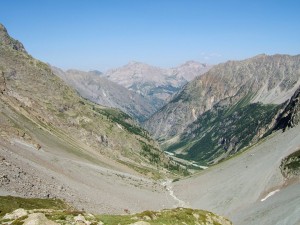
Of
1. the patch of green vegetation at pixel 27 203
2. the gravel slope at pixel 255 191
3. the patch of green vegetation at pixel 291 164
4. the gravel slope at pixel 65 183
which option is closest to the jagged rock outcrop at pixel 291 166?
the patch of green vegetation at pixel 291 164

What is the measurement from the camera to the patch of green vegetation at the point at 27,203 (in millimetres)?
72875

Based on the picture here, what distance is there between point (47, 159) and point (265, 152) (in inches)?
3830

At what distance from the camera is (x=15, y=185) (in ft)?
300

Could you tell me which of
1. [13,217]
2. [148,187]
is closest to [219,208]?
[148,187]

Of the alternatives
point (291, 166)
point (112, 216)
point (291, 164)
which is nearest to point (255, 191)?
point (291, 166)

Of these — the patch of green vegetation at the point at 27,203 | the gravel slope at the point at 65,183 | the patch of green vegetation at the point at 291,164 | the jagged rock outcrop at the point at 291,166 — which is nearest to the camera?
the patch of green vegetation at the point at 27,203

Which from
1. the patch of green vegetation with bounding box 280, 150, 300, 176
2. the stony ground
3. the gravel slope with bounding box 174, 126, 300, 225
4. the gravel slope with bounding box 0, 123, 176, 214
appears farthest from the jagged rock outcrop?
the gravel slope with bounding box 0, 123, 176, 214

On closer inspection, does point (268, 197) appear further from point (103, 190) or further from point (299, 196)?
point (103, 190)

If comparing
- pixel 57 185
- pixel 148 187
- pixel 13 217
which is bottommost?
pixel 148 187

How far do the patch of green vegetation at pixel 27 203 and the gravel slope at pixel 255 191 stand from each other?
146 ft

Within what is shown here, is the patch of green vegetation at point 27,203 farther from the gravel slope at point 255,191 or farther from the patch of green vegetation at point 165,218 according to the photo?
the gravel slope at point 255,191

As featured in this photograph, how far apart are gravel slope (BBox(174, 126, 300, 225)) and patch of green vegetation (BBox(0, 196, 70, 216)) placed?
44.6m

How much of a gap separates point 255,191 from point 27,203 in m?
78.8

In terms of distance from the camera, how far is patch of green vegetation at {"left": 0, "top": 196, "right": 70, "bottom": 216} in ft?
239
